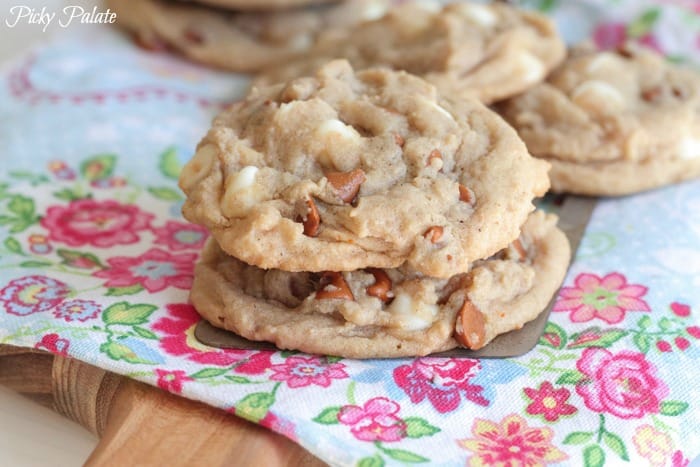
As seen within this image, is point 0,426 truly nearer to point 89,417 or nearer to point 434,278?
point 89,417

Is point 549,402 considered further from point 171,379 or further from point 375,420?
point 171,379

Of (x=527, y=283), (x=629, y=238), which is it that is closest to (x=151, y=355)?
(x=527, y=283)

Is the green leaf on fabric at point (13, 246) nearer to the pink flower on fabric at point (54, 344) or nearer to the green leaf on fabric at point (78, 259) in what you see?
the green leaf on fabric at point (78, 259)

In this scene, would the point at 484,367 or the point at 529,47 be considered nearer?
the point at 484,367

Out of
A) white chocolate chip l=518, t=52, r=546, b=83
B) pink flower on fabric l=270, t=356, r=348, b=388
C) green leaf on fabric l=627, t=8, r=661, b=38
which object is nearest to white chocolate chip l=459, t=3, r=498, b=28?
white chocolate chip l=518, t=52, r=546, b=83

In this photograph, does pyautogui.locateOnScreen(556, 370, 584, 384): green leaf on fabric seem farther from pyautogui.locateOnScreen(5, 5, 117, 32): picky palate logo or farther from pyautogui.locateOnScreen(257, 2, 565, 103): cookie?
pyautogui.locateOnScreen(5, 5, 117, 32): picky palate logo

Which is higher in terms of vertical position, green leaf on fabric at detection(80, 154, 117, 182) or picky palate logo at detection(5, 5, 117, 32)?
picky palate logo at detection(5, 5, 117, 32)
